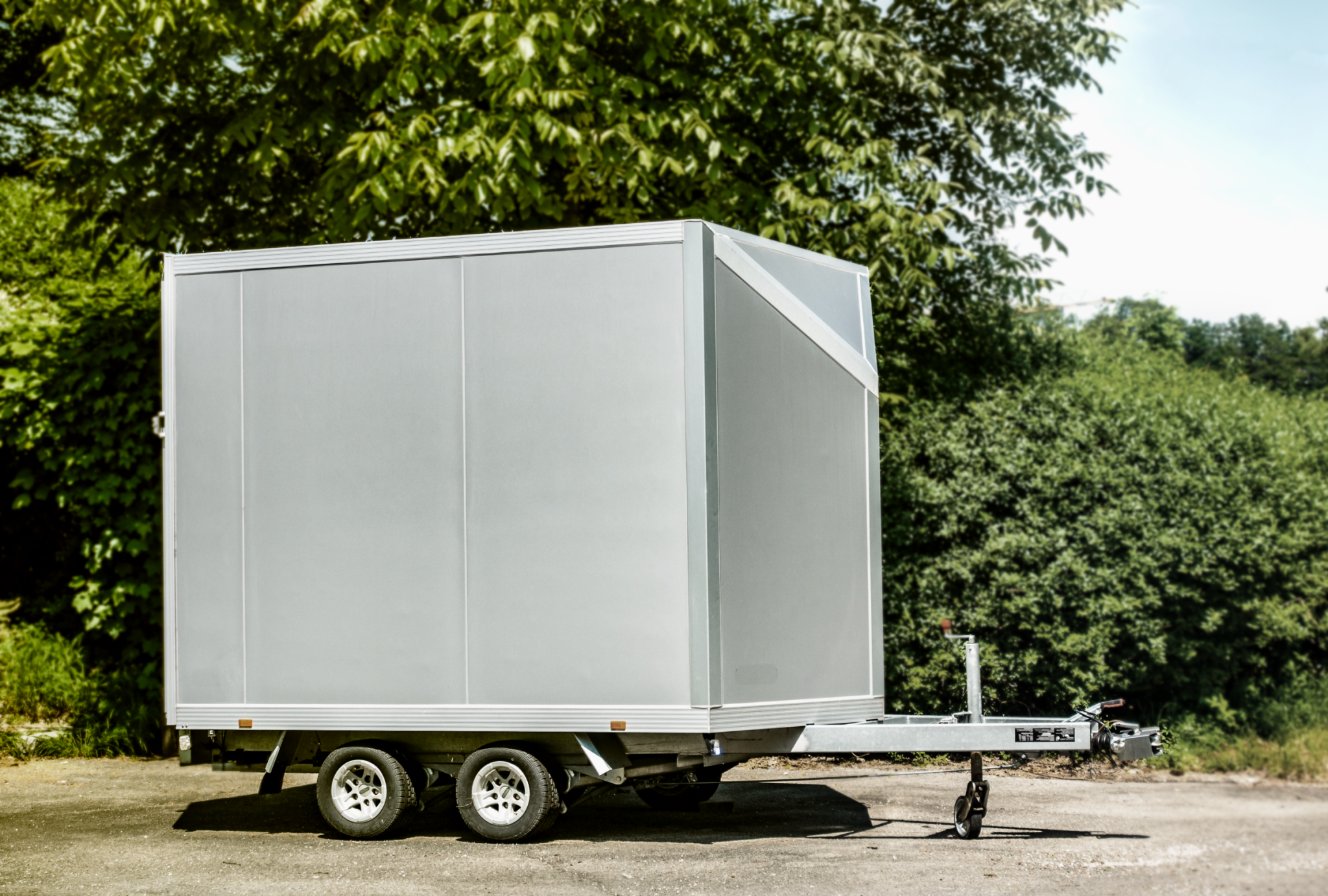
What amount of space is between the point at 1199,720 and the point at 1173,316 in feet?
78.8

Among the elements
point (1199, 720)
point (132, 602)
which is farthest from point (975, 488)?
point (132, 602)

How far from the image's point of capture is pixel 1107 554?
9.17m

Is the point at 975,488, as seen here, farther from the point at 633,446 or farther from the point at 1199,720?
the point at 633,446

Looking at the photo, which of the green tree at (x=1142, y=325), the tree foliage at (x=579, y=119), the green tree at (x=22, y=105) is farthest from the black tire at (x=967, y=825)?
the green tree at (x=22, y=105)

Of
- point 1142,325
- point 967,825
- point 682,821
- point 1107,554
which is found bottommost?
point 682,821

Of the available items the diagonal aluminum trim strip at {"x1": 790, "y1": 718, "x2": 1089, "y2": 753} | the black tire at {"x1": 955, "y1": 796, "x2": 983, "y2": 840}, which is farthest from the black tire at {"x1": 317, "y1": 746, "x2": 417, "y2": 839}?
the black tire at {"x1": 955, "y1": 796, "x2": 983, "y2": 840}

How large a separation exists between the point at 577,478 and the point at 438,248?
1.51 meters

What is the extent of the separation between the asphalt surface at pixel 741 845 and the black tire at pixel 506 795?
→ 0.12 m

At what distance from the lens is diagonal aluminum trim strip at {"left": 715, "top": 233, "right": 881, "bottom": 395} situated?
6250mm

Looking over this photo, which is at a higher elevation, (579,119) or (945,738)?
(579,119)

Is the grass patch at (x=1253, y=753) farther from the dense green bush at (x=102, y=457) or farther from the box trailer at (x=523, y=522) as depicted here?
the dense green bush at (x=102, y=457)

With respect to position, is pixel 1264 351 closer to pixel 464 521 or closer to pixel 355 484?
pixel 464 521

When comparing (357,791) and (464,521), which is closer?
(464,521)

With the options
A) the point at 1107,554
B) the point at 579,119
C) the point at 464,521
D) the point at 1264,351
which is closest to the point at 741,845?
the point at 464,521
